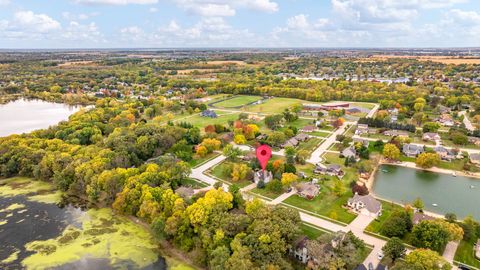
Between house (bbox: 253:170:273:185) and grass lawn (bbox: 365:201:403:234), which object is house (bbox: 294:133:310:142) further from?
grass lawn (bbox: 365:201:403:234)

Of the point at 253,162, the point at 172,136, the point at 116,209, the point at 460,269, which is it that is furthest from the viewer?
the point at 172,136

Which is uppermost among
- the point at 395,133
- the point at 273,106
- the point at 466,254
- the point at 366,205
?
the point at 273,106

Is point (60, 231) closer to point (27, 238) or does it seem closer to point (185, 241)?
point (27, 238)

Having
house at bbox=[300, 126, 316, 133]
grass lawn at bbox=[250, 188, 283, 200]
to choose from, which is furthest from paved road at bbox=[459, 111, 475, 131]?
grass lawn at bbox=[250, 188, 283, 200]

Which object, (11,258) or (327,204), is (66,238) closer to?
(11,258)

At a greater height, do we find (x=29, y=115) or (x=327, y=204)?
(x=29, y=115)

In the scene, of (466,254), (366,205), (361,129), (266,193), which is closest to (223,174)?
(266,193)

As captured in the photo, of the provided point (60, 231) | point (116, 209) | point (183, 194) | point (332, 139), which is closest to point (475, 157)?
point (332, 139)
